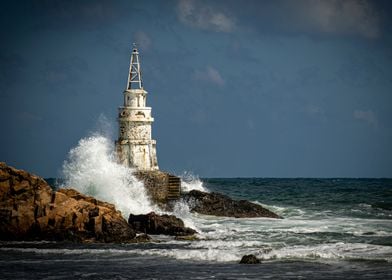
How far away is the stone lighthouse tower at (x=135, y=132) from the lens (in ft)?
109

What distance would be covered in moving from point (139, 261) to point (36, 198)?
5830mm

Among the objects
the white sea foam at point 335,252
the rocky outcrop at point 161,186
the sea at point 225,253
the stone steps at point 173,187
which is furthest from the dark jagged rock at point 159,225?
the stone steps at point 173,187

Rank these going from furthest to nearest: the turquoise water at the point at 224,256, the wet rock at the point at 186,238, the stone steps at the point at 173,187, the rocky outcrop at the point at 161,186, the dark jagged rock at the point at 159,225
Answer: the stone steps at the point at 173,187 < the rocky outcrop at the point at 161,186 < the dark jagged rock at the point at 159,225 < the wet rock at the point at 186,238 < the turquoise water at the point at 224,256

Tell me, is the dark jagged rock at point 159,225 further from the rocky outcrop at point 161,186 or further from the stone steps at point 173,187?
the stone steps at point 173,187

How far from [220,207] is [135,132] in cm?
502

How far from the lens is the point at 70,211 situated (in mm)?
22766

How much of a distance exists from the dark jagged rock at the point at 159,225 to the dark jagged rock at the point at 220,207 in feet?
25.7

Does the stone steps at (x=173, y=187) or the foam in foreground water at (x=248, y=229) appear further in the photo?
the stone steps at (x=173, y=187)

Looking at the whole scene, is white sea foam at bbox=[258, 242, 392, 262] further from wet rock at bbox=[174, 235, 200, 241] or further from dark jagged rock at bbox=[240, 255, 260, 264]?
wet rock at bbox=[174, 235, 200, 241]

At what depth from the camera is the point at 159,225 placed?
80.9 feet

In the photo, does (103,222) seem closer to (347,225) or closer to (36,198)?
(36,198)

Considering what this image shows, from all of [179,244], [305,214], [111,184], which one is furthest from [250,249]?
[305,214]

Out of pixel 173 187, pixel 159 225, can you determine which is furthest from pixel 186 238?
pixel 173 187

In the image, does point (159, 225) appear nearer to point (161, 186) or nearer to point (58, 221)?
point (58, 221)
